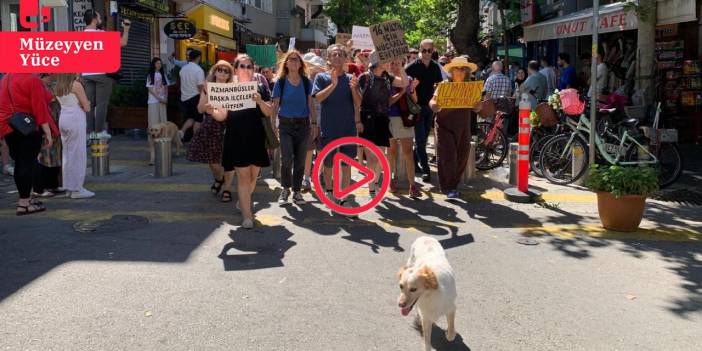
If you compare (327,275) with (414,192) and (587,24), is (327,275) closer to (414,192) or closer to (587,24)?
(414,192)

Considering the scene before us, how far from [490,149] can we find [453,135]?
252 centimetres

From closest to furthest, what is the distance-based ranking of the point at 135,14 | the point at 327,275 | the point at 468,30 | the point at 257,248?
the point at 327,275 < the point at 257,248 < the point at 468,30 < the point at 135,14

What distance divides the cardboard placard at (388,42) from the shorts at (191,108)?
565 cm

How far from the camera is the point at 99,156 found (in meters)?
10.5

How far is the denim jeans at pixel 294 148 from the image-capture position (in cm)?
814

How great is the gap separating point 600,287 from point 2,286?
4.69m

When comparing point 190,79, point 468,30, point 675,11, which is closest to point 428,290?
point 190,79

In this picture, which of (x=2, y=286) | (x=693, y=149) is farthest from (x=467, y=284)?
(x=693, y=149)

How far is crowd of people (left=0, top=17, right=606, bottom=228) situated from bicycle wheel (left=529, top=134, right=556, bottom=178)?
1694mm

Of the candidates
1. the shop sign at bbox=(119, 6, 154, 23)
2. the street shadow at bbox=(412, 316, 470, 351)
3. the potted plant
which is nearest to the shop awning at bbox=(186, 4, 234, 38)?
the shop sign at bbox=(119, 6, 154, 23)

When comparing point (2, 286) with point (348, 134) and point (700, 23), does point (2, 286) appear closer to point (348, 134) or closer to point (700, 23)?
point (348, 134)

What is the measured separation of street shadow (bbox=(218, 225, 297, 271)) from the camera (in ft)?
19.4

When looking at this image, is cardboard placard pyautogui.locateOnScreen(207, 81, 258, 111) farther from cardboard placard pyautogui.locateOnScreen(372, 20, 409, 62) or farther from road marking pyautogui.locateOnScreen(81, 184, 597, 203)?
road marking pyautogui.locateOnScreen(81, 184, 597, 203)

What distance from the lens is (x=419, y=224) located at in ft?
24.7
